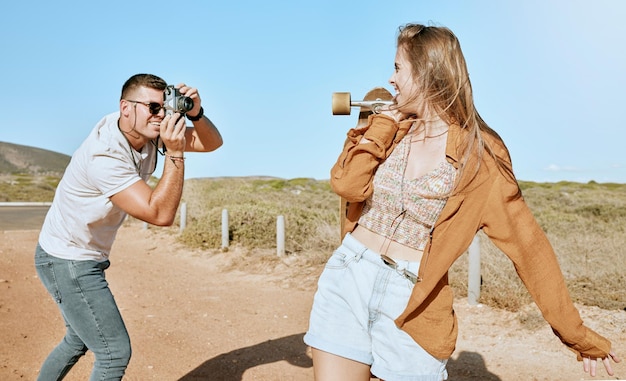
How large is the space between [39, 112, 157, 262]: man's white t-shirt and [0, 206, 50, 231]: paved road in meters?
14.5

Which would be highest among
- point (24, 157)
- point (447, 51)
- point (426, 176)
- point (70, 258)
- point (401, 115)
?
point (447, 51)

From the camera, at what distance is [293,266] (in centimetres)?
966

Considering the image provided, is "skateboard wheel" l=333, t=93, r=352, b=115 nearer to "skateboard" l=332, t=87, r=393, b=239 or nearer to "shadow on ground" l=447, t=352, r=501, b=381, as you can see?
"skateboard" l=332, t=87, r=393, b=239

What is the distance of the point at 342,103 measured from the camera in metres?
2.75

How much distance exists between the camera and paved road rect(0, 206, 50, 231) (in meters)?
16.6

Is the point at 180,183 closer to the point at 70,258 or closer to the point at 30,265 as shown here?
the point at 70,258

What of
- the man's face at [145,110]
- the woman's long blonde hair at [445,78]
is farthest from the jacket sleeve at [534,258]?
the man's face at [145,110]

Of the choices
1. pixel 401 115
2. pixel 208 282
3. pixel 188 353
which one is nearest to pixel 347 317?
pixel 401 115

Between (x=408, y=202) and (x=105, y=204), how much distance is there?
1496 millimetres

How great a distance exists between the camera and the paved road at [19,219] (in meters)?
16.6

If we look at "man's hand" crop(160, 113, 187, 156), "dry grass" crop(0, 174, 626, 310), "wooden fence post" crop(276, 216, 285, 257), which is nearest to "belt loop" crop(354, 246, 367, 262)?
"man's hand" crop(160, 113, 187, 156)

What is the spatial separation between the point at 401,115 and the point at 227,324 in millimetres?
4854

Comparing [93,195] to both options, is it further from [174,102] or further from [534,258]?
[534,258]

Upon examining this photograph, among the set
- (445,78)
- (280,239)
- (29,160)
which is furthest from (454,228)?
(29,160)
